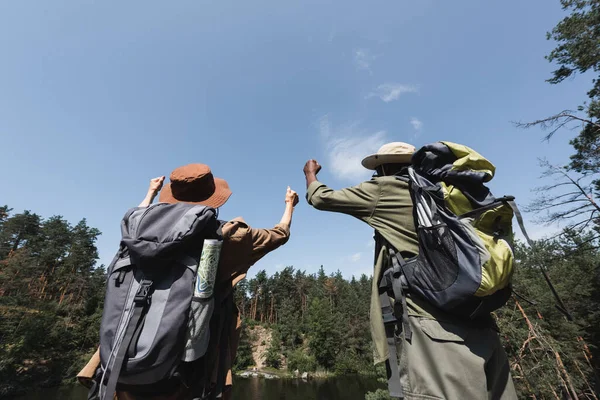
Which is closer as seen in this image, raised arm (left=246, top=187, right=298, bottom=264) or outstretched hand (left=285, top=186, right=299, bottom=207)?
raised arm (left=246, top=187, right=298, bottom=264)

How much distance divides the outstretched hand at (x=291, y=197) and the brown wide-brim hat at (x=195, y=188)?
542 millimetres

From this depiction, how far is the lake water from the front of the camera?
23453 mm

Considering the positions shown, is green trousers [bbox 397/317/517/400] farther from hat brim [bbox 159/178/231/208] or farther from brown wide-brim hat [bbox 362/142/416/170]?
hat brim [bbox 159/178/231/208]

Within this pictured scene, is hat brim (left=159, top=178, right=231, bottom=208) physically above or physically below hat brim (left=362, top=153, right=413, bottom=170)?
below

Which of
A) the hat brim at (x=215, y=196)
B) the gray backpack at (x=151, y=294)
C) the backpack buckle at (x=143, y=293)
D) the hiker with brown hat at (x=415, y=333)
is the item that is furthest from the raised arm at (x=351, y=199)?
the backpack buckle at (x=143, y=293)

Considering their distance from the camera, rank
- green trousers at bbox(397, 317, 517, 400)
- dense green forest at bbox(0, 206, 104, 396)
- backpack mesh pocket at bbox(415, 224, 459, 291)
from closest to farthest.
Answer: green trousers at bbox(397, 317, 517, 400), backpack mesh pocket at bbox(415, 224, 459, 291), dense green forest at bbox(0, 206, 104, 396)

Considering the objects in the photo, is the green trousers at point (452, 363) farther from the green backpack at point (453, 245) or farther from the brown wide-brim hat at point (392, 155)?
the brown wide-brim hat at point (392, 155)

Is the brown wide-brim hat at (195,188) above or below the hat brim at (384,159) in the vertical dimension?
below

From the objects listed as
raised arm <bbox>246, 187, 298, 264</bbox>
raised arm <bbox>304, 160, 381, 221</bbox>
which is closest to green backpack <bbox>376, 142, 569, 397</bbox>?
raised arm <bbox>304, 160, 381, 221</bbox>

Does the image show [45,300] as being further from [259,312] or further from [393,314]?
[393,314]

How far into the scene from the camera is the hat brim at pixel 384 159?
1994 millimetres

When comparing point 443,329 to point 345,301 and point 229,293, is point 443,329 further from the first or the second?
point 345,301

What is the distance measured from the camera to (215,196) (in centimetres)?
202

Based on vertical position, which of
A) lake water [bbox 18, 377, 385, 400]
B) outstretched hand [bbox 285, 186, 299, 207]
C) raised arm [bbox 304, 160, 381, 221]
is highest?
outstretched hand [bbox 285, 186, 299, 207]
